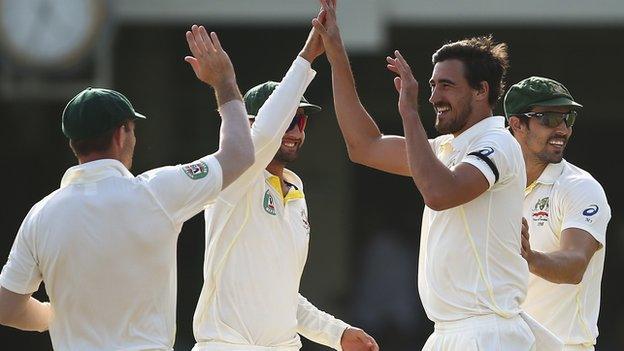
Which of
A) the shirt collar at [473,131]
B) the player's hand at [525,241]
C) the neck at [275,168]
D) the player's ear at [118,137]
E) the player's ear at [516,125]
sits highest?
the player's ear at [516,125]

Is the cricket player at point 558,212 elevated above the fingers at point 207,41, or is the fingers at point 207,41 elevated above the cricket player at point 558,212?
the fingers at point 207,41

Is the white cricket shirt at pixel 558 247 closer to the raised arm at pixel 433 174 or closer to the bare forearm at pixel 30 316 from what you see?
the raised arm at pixel 433 174

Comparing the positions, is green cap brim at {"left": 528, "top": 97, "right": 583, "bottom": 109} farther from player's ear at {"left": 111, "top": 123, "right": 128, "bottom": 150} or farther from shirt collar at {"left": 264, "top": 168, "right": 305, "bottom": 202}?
player's ear at {"left": 111, "top": 123, "right": 128, "bottom": 150}

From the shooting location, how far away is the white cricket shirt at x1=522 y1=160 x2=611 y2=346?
16.3 feet

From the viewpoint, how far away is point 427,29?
10.3 meters

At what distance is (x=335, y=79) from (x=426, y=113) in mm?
5783

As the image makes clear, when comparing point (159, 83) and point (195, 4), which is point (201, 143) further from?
point (195, 4)

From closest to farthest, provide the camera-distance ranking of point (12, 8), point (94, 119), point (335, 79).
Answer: point (94, 119) → point (335, 79) → point (12, 8)

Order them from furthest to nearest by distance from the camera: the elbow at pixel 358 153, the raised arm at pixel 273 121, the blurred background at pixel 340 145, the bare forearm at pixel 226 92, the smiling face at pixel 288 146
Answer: the blurred background at pixel 340 145
the elbow at pixel 358 153
the smiling face at pixel 288 146
the raised arm at pixel 273 121
the bare forearm at pixel 226 92


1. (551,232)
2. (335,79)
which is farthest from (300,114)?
(551,232)

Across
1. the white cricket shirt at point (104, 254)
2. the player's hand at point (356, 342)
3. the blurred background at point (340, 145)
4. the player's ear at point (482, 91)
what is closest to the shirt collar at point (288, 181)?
the player's hand at point (356, 342)

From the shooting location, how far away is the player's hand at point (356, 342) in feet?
16.2

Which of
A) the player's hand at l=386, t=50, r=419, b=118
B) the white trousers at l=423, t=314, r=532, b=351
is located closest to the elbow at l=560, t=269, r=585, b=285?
the white trousers at l=423, t=314, r=532, b=351

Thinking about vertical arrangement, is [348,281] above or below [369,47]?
below
